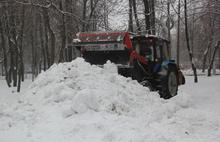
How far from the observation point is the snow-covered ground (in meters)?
7.79

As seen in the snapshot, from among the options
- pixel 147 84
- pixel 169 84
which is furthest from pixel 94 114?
pixel 169 84

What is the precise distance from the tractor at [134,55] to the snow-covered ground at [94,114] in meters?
2.37

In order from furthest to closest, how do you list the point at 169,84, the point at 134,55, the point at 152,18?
the point at 152,18 → the point at 169,84 → the point at 134,55

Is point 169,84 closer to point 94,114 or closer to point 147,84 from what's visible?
point 147,84

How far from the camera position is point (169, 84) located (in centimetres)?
1573

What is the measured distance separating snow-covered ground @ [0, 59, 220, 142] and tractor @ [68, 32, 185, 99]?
2367mm

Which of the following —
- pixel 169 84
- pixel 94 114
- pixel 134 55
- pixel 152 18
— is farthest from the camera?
pixel 152 18

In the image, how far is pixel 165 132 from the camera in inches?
323

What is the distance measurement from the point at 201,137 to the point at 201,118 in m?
2.16

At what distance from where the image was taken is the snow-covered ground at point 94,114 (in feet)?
25.6

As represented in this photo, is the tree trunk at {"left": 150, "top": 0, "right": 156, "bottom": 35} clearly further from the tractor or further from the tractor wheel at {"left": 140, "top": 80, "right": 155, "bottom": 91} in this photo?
the tractor wheel at {"left": 140, "top": 80, "right": 155, "bottom": 91}

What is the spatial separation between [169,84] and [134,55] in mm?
2244

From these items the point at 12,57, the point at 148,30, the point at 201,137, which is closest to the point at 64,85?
the point at 201,137

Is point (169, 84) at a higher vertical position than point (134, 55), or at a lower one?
lower
